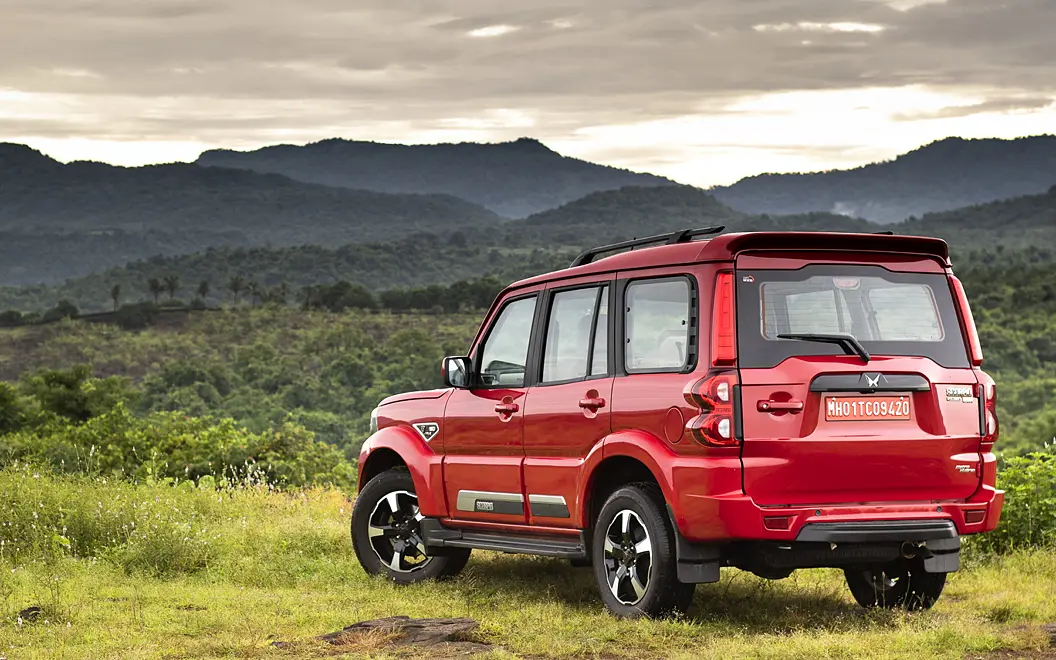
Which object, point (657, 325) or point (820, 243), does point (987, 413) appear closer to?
point (820, 243)

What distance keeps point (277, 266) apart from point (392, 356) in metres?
86.6

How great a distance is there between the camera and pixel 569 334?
319 inches

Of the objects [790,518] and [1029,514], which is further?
[1029,514]

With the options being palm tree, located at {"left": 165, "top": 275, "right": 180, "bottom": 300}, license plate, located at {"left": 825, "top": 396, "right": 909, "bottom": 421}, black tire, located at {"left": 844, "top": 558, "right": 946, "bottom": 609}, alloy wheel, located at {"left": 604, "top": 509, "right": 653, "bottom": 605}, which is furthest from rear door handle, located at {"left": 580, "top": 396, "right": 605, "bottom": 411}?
palm tree, located at {"left": 165, "top": 275, "right": 180, "bottom": 300}

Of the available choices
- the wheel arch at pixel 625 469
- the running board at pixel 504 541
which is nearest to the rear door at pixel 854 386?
the wheel arch at pixel 625 469

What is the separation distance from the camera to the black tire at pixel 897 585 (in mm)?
7848

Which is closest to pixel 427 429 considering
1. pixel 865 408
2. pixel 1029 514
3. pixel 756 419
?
pixel 756 419

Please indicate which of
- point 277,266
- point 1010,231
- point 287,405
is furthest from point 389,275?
point 287,405

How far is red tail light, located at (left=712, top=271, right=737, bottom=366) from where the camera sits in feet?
22.2

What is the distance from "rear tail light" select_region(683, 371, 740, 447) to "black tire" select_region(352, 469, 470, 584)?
2976mm

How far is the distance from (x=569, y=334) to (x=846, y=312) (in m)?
1.74

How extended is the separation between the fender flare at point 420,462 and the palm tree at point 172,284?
14667cm

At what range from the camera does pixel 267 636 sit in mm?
7250

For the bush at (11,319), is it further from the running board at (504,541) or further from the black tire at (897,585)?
the black tire at (897,585)
